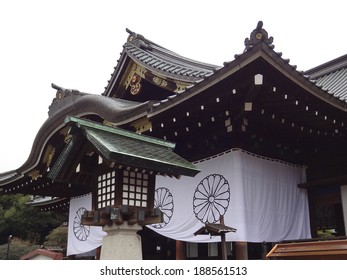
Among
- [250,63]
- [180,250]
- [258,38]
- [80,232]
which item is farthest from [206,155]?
[80,232]

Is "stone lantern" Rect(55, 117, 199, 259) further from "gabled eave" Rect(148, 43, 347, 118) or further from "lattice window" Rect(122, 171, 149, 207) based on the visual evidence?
"gabled eave" Rect(148, 43, 347, 118)

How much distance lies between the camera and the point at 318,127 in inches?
303

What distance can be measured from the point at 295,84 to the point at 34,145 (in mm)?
6571

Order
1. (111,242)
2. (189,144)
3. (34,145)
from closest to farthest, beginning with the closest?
(111,242) → (189,144) → (34,145)

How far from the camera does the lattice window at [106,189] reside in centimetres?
490

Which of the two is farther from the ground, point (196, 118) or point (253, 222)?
point (196, 118)

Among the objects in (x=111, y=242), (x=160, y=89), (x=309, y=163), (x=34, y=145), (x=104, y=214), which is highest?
(x=160, y=89)

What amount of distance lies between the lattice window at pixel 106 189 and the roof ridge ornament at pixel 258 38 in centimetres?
256

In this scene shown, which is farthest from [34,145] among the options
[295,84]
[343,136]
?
[343,136]

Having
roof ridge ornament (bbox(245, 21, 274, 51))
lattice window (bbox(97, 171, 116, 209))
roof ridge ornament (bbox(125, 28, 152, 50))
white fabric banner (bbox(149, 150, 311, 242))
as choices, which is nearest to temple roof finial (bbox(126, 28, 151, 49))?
roof ridge ornament (bbox(125, 28, 152, 50))

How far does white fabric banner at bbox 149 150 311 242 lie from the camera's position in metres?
7.13

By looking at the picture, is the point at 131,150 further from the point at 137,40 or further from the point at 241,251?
the point at 137,40

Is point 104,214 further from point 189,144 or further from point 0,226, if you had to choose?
point 0,226

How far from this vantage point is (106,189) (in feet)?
16.6
